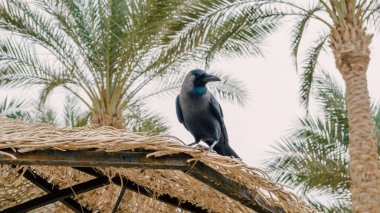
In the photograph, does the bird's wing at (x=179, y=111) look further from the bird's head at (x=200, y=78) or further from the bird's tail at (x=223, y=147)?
the bird's head at (x=200, y=78)

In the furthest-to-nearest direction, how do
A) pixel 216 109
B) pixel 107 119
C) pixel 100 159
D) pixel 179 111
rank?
pixel 107 119, pixel 179 111, pixel 216 109, pixel 100 159

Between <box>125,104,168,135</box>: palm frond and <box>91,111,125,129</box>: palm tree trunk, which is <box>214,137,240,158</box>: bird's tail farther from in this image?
<box>125,104,168,135</box>: palm frond

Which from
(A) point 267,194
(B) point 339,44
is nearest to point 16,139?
(A) point 267,194

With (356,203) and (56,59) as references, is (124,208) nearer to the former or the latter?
(356,203)

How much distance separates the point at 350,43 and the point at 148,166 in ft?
23.3

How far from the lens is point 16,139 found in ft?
11.9

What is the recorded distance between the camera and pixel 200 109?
5582 mm

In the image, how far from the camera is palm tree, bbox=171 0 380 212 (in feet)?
31.1

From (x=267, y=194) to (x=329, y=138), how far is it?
10255mm

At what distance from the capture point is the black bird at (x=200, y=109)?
5566 mm

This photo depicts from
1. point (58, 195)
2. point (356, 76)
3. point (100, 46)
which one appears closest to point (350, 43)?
point (356, 76)

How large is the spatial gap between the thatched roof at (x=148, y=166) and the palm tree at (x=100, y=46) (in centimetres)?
536

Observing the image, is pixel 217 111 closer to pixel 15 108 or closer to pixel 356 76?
pixel 356 76

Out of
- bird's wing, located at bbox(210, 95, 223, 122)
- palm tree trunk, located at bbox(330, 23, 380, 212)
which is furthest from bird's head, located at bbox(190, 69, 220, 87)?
palm tree trunk, located at bbox(330, 23, 380, 212)
